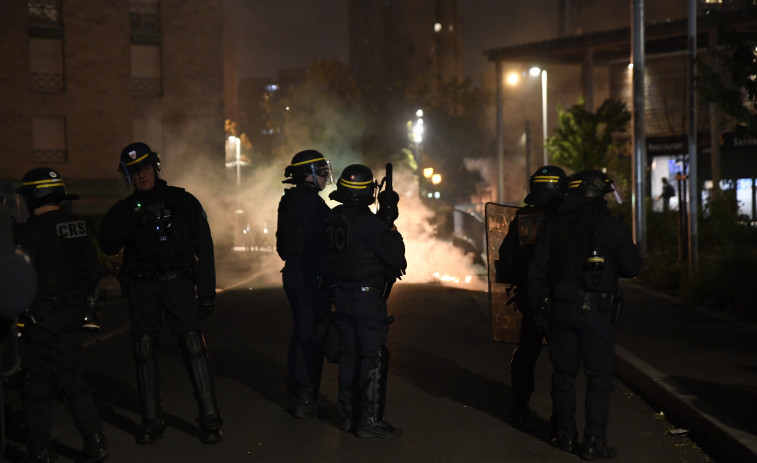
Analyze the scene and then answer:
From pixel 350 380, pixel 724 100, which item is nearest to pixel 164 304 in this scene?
pixel 350 380

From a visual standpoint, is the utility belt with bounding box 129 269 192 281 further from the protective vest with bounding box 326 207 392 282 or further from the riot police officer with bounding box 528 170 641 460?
the riot police officer with bounding box 528 170 641 460

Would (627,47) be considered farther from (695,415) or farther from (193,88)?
(695,415)

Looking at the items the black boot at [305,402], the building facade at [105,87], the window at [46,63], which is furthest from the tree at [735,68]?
the window at [46,63]

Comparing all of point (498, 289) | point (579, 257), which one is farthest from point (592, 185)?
point (498, 289)

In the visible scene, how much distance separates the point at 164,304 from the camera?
6082 mm

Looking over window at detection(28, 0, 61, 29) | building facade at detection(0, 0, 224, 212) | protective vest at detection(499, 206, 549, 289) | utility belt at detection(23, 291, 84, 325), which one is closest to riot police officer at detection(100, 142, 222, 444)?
utility belt at detection(23, 291, 84, 325)

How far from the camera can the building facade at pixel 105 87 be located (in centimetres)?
3506

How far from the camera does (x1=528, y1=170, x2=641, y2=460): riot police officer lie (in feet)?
19.0

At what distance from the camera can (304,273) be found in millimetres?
6887

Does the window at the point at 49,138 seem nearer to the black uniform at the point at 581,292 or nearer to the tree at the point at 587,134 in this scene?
the tree at the point at 587,134

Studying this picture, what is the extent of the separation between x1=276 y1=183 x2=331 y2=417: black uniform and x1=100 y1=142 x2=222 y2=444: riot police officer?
874 mm

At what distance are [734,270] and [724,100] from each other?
2449 millimetres

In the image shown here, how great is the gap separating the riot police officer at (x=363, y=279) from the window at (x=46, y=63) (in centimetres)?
3216

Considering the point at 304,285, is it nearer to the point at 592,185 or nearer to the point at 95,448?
the point at 95,448
